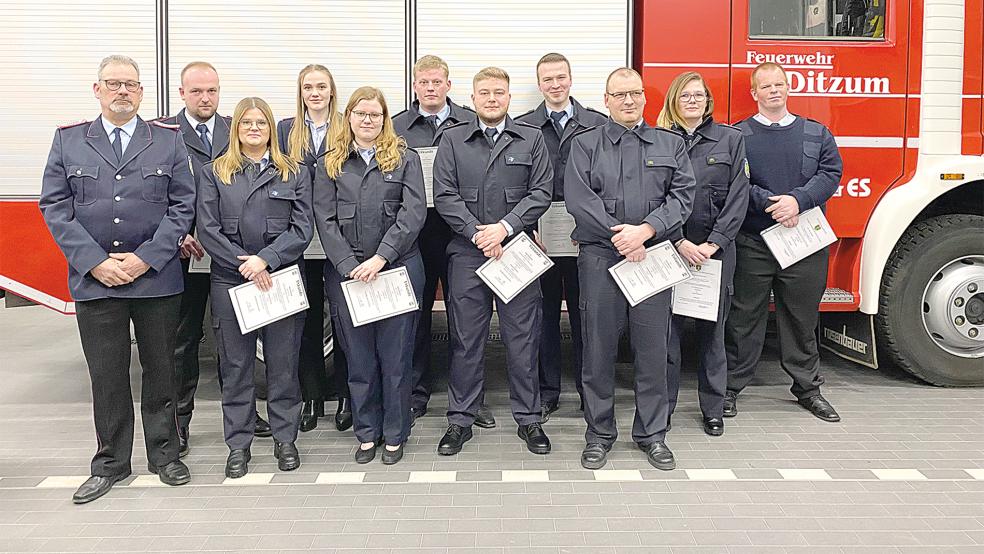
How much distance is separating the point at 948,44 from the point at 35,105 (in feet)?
18.3

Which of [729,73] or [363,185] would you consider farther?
[729,73]

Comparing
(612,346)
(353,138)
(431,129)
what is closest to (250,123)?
(353,138)

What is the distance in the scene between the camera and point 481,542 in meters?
3.15

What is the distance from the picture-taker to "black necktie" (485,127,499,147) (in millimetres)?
4039

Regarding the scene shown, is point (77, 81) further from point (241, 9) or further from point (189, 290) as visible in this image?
point (189, 290)

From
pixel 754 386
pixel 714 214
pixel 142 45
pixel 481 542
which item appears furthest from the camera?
pixel 754 386

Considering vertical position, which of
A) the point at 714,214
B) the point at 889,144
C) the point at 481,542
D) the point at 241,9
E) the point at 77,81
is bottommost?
the point at 481,542

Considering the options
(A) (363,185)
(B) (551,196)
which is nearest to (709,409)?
(B) (551,196)

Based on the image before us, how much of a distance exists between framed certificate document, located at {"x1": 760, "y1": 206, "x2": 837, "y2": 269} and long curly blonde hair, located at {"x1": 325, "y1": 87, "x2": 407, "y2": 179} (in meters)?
2.18

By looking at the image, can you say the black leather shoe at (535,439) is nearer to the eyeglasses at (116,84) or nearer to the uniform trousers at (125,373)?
the uniform trousers at (125,373)

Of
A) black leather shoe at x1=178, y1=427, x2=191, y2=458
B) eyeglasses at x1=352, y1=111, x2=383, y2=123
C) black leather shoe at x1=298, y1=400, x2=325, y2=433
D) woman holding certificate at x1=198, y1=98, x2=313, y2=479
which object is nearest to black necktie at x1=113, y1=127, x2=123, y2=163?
woman holding certificate at x1=198, y1=98, x2=313, y2=479

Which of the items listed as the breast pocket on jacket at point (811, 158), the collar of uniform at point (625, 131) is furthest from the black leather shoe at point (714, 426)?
the collar of uniform at point (625, 131)

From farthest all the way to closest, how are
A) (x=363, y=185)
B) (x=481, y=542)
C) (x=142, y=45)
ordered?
(x=142, y=45) < (x=363, y=185) < (x=481, y=542)

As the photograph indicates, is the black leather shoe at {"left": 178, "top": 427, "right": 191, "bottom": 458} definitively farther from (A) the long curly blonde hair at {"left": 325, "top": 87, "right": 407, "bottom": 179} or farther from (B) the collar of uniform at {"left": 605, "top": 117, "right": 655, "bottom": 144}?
(B) the collar of uniform at {"left": 605, "top": 117, "right": 655, "bottom": 144}
